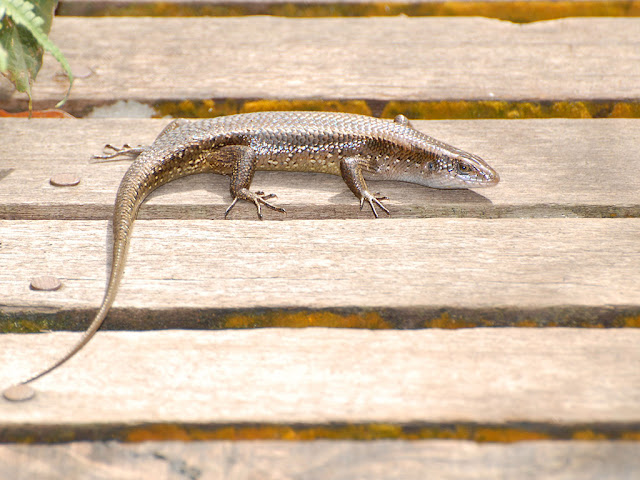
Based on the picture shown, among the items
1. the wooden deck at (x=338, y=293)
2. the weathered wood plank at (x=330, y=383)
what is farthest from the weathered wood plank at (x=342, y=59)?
the weathered wood plank at (x=330, y=383)

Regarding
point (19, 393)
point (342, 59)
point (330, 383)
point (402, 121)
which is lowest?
point (19, 393)

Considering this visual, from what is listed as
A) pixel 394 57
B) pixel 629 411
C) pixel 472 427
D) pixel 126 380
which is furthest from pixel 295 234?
→ pixel 394 57

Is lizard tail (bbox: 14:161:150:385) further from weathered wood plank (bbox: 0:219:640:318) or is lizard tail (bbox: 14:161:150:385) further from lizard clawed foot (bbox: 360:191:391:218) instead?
lizard clawed foot (bbox: 360:191:391:218)

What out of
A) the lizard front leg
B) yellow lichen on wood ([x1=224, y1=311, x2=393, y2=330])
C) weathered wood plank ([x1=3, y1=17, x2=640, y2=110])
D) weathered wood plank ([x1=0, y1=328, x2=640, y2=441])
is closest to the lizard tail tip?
weathered wood plank ([x1=0, y1=328, x2=640, y2=441])

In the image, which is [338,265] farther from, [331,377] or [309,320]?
[331,377]

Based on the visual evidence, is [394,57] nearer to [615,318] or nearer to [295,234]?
[295,234]

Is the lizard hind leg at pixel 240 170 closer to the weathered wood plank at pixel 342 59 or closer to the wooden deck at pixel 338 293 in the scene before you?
the wooden deck at pixel 338 293

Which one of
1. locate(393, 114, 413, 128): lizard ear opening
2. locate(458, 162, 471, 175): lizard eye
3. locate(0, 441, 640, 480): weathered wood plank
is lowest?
locate(0, 441, 640, 480): weathered wood plank

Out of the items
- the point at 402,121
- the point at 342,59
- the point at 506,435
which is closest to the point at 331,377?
the point at 506,435
